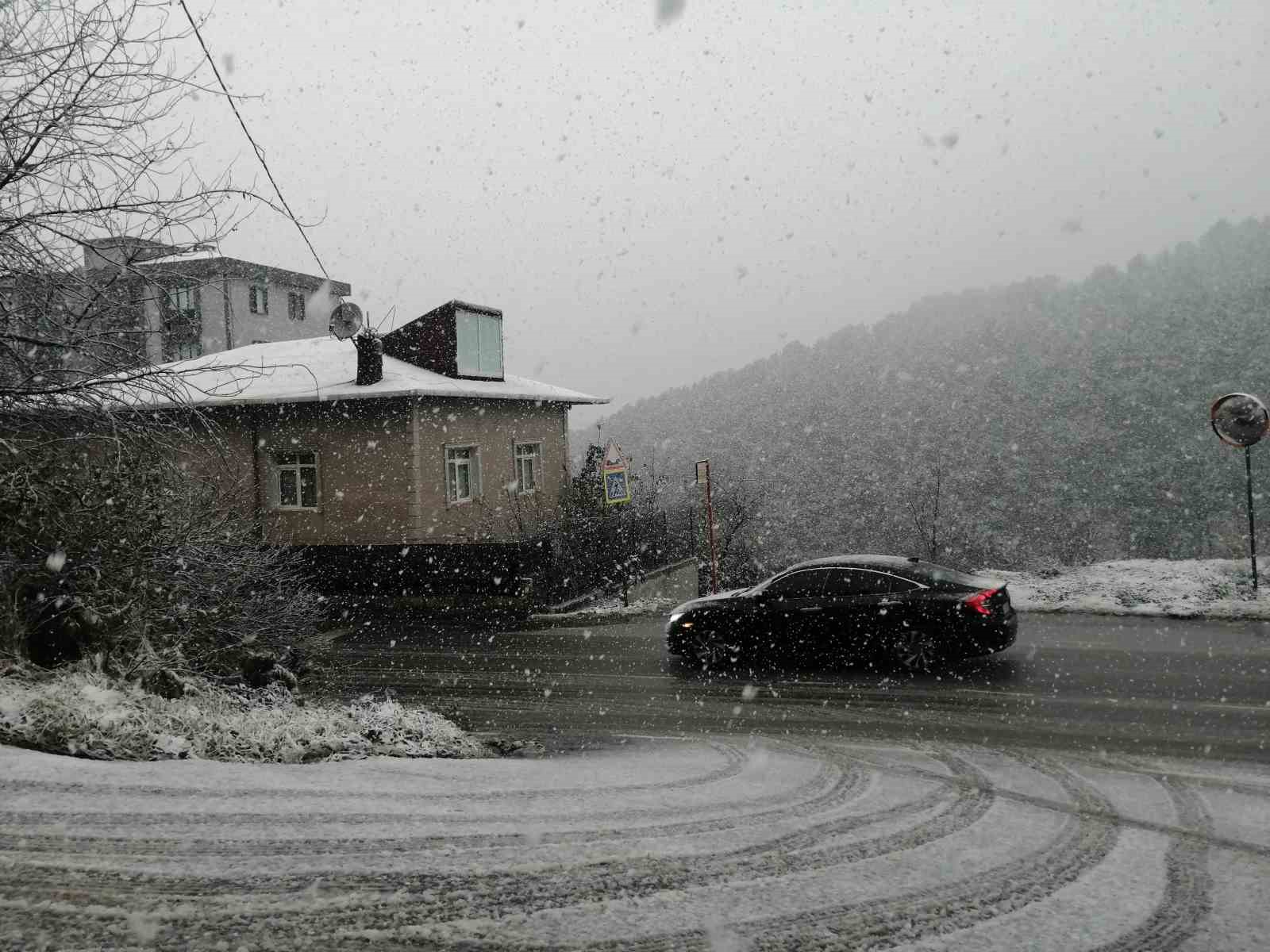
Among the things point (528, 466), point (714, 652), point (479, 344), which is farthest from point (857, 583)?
point (528, 466)

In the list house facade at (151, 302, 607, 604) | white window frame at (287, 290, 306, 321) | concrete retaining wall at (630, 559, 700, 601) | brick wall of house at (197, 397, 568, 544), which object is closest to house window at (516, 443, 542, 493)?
house facade at (151, 302, 607, 604)

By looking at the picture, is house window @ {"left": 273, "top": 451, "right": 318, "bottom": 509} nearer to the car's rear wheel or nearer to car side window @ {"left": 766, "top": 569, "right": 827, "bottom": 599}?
car side window @ {"left": 766, "top": 569, "right": 827, "bottom": 599}

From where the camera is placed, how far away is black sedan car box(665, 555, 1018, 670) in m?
10.3

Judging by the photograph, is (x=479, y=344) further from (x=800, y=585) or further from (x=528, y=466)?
(x=800, y=585)

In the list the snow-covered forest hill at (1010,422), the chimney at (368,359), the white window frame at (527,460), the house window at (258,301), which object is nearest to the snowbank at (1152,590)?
the white window frame at (527,460)

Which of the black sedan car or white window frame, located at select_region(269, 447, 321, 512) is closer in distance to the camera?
the black sedan car

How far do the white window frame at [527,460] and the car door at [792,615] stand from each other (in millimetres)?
14071

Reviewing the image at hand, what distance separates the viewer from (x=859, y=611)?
10.6m

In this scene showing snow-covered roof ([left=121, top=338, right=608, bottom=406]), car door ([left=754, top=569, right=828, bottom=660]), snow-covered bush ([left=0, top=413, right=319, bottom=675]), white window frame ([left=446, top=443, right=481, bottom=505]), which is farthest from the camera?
white window frame ([left=446, top=443, right=481, bottom=505])

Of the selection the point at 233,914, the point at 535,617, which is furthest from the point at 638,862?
the point at 535,617

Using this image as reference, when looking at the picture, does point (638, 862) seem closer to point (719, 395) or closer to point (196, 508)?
point (196, 508)

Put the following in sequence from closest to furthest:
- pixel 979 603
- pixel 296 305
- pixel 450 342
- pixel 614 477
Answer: pixel 979 603
pixel 614 477
pixel 450 342
pixel 296 305

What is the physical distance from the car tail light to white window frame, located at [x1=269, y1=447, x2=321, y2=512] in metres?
15.8

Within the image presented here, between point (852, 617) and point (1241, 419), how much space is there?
8333mm
